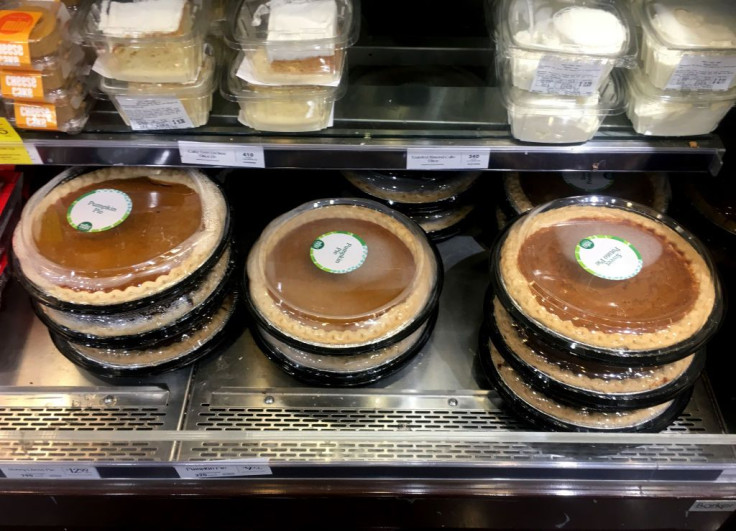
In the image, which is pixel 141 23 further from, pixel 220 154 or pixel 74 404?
pixel 74 404

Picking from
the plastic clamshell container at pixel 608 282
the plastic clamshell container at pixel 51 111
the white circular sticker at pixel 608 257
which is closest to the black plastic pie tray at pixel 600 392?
the plastic clamshell container at pixel 608 282

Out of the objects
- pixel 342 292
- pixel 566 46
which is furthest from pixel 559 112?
pixel 342 292

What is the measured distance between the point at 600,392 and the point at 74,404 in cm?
121

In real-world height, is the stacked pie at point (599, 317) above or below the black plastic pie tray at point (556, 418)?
above

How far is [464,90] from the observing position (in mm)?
1515

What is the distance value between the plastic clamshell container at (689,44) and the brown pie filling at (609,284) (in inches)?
13.9

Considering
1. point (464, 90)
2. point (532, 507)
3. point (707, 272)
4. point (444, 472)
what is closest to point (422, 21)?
point (464, 90)

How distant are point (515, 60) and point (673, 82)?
1.05 ft

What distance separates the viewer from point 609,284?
4.44 feet

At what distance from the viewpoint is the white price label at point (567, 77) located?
4.16 ft

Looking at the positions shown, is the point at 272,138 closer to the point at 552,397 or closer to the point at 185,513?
the point at 552,397

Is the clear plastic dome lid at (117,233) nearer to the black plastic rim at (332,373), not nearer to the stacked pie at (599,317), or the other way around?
the black plastic rim at (332,373)

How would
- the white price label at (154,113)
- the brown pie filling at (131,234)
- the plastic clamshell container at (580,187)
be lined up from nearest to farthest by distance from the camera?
the white price label at (154,113), the brown pie filling at (131,234), the plastic clamshell container at (580,187)

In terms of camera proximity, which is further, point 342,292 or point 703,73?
point 342,292
